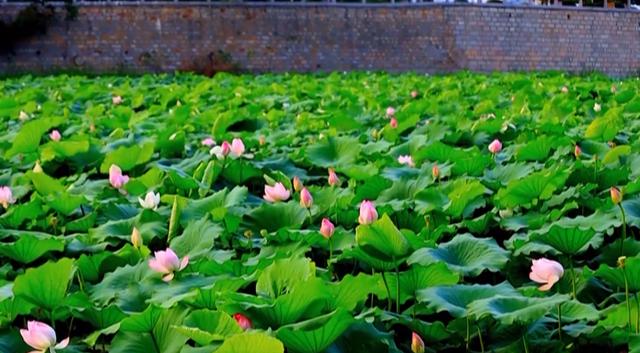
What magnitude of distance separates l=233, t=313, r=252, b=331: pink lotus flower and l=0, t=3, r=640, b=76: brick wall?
17.0 m

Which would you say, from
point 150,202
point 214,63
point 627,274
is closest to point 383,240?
point 627,274

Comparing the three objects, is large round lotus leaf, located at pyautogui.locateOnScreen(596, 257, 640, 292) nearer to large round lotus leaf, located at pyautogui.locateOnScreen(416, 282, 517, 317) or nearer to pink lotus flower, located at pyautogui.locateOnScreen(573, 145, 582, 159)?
large round lotus leaf, located at pyautogui.locateOnScreen(416, 282, 517, 317)

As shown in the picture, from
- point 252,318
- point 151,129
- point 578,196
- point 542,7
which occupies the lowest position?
point 542,7

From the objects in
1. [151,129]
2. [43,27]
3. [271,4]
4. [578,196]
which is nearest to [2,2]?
[43,27]

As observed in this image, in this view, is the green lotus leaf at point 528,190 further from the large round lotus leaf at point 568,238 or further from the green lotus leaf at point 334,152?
the green lotus leaf at point 334,152

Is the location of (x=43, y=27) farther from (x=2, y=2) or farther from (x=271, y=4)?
(x=271, y=4)

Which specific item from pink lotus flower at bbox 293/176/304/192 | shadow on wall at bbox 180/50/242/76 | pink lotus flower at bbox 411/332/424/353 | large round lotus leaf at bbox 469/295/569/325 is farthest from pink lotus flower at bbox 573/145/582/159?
shadow on wall at bbox 180/50/242/76

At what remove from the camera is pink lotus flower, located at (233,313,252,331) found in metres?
0.92

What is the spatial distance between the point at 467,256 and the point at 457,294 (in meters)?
0.18

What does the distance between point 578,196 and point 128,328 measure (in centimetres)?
89

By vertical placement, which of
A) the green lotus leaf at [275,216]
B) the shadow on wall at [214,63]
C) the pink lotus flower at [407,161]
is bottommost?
the shadow on wall at [214,63]

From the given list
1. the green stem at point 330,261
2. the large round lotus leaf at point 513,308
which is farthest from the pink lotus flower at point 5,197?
the large round lotus leaf at point 513,308

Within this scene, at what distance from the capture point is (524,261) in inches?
51.1

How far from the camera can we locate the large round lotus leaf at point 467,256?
1.17 meters
